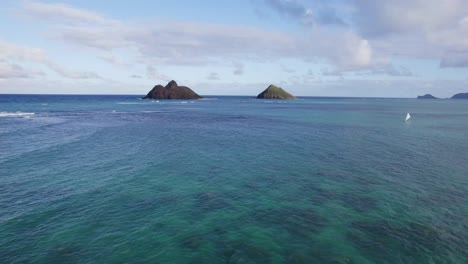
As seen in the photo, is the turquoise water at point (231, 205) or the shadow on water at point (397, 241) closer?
the shadow on water at point (397, 241)

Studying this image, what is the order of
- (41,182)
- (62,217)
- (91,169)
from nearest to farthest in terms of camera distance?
(62,217) → (41,182) → (91,169)

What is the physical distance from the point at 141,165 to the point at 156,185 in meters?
9.06

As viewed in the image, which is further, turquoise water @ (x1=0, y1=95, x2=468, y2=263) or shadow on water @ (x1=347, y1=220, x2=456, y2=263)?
turquoise water @ (x1=0, y1=95, x2=468, y2=263)

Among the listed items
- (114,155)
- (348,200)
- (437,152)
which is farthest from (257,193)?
(437,152)

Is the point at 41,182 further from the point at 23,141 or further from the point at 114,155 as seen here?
the point at 23,141

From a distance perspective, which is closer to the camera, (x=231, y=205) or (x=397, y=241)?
(x=397, y=241)

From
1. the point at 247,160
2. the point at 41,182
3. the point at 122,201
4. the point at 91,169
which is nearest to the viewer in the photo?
the point at 122,201

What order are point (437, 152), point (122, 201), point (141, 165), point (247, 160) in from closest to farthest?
1. point (122, 201)
2. point (141, 165)
3. point (247, 160)
4. point (437, 152)

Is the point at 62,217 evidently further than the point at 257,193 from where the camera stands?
No

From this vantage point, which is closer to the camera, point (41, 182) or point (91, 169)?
point (41, 182)

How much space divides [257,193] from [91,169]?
22.4 metres

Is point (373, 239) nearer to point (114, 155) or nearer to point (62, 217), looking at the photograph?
point (62, 217)

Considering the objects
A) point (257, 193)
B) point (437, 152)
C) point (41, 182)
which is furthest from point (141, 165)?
point (437, 152)

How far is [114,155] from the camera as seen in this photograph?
44000mm
